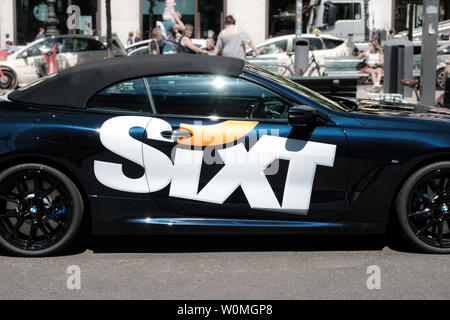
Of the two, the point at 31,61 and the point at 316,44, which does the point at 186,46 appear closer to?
the point at 31,61

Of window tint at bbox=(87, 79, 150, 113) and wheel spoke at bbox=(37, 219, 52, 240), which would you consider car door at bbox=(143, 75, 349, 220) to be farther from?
wheel spoke at bbox=(37, 219, 52, 240)

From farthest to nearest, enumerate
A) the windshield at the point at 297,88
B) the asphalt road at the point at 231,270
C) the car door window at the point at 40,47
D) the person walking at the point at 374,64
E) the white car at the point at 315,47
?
the white car at the point at 315,47 → the car door window at the point at 40,47 → the person walking at the point at 374,64 → the windshield at the point at 297,88 → the asphalt road at the point at 231,270

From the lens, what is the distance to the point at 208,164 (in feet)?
15.6

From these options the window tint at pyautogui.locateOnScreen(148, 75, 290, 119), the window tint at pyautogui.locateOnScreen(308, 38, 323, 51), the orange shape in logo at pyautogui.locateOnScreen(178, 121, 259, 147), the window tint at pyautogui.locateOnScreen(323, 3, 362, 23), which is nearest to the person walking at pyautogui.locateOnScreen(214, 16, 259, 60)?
the window tint at pyautogui.locateOnScreen(148, 75, 290, 119)

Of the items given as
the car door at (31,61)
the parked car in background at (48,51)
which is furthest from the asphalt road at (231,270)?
the car door at (31,61)

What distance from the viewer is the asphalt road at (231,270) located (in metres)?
4.24

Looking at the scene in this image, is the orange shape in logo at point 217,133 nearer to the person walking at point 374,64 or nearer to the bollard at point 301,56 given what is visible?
the bollard at point 301,56

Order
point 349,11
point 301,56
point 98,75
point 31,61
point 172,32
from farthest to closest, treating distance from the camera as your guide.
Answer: point 349,11 < point 31,61 < point 301,56 < point 172,32 < point 98,75

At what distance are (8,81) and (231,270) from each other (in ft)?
51.8

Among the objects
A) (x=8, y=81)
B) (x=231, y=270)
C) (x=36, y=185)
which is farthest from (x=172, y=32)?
(x=231, y=270)

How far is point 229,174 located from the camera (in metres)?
4.75

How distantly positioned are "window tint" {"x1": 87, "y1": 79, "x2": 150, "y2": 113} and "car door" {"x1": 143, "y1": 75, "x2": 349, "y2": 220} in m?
0.17

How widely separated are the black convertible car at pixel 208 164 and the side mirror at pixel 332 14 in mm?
21323

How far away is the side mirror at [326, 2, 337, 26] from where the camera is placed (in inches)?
1006
